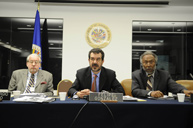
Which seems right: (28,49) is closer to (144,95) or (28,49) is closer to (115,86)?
(115,86)

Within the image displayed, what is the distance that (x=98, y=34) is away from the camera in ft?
15.0

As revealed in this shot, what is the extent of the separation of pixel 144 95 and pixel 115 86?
512 millimetres

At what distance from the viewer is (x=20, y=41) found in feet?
15.2

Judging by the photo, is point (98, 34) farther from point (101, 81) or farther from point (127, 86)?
point (101, 81)

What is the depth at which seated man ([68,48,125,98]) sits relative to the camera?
2.29 m

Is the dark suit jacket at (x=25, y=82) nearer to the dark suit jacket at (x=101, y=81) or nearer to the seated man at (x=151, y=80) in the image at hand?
the dark suit jacket at (x=101, y=81)
